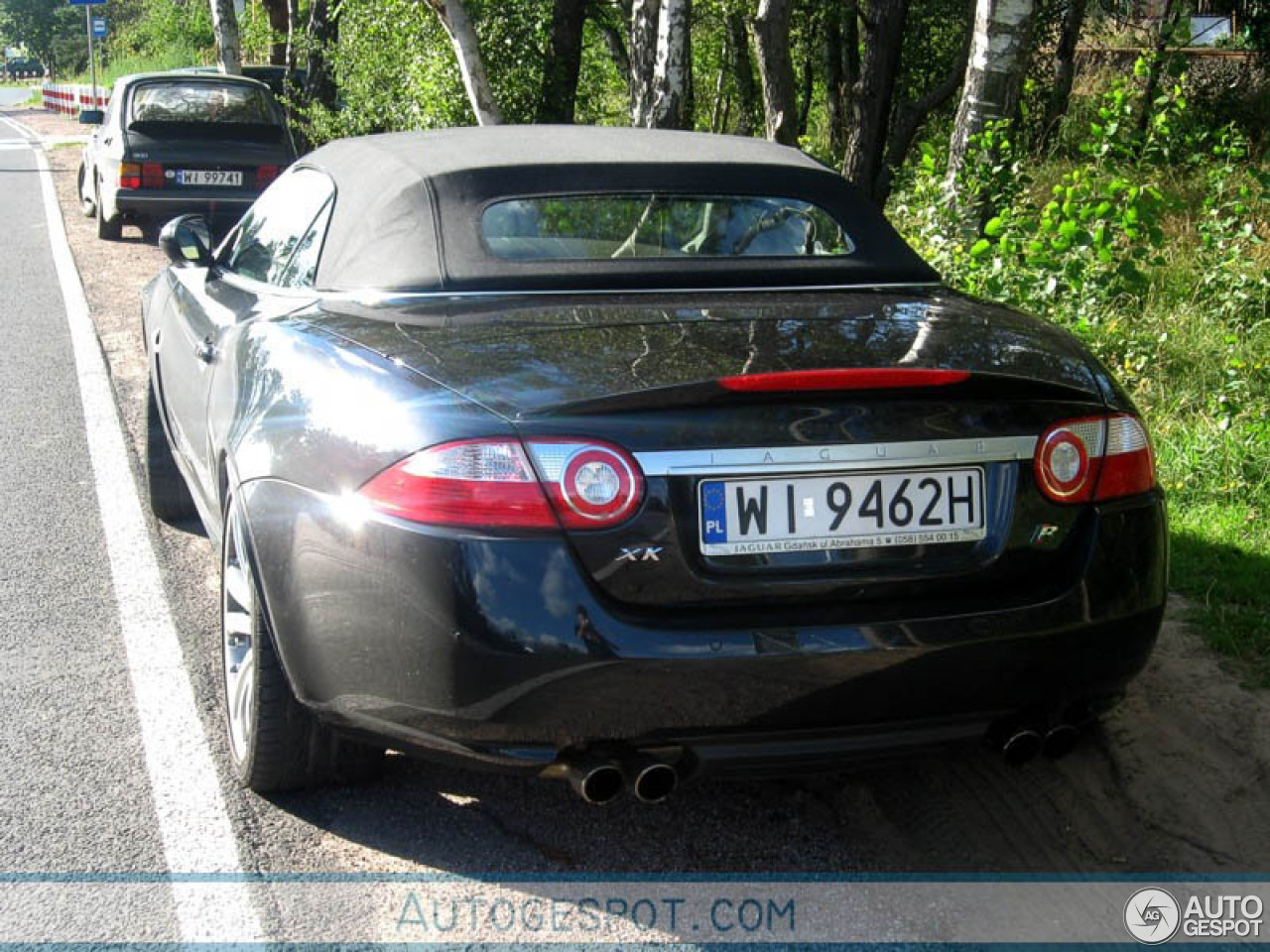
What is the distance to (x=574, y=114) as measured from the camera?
17.2 meters

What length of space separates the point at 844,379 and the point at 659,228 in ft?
4.22

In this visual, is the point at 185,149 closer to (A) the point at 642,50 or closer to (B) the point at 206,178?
(B) the point at 206,178

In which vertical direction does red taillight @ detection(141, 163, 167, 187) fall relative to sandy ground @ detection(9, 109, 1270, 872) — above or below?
below

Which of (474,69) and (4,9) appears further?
(4,9)

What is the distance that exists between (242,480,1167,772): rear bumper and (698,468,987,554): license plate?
0.15 meters

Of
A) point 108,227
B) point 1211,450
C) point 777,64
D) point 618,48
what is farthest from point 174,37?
point 1211,450

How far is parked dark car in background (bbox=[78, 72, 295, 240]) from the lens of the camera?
13984mm

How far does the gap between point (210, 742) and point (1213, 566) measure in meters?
3.15

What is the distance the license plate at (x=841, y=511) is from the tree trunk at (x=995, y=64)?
5949mm

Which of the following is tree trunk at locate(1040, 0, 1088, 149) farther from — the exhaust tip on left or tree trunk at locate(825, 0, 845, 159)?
the exhaust tip on left

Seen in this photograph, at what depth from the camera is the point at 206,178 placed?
14039 mm

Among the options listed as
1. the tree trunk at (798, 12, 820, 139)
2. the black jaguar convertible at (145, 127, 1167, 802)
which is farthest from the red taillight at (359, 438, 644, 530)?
the tree trunk at (798, 12, 820, 139)

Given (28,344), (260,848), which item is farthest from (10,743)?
(28,344)

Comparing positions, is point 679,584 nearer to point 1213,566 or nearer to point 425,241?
point 425,241
